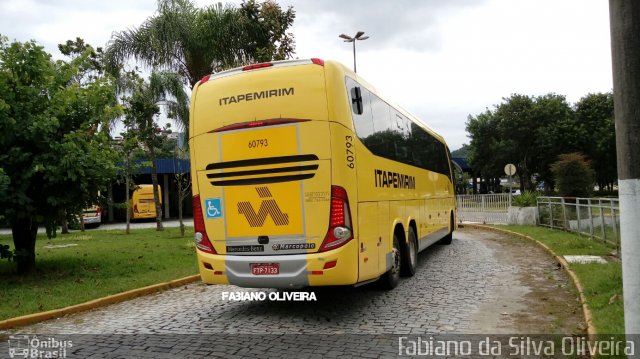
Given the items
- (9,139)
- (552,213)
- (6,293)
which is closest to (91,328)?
(6,293)

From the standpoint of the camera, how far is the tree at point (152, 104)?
2022cm

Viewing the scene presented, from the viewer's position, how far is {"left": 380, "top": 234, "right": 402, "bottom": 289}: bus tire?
812cm

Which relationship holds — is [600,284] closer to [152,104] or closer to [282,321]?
[282,321]

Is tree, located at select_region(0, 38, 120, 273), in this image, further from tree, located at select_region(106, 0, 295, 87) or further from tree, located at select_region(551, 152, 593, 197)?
tree, located at select_region(551, 152, 593, 197)

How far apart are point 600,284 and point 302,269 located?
14.7ft

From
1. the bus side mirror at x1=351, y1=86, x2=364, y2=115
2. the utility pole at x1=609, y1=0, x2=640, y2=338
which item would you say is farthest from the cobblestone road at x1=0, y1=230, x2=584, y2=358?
the bus side mirror at x1=351, y1=86, x2=364, y2=115

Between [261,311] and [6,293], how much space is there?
4772 mm

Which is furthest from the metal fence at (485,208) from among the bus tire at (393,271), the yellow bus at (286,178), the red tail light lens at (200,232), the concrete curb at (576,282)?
the red tail light lens at (200,232)

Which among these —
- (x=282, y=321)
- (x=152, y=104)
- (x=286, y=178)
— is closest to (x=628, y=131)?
(x=286, y=178)

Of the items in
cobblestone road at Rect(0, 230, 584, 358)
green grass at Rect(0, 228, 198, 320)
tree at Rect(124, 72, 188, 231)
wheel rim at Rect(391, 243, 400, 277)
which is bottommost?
cobblestone road at Rect(0, 230, 584, 358)

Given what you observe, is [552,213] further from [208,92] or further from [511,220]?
[208,92]

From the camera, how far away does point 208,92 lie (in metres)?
7.08

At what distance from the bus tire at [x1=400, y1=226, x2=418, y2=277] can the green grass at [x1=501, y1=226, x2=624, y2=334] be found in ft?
9.46

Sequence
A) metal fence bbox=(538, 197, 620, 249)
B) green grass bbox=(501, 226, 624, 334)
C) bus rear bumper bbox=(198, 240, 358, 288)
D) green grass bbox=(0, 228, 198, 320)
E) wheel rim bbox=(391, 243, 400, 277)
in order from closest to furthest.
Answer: green grass bbox=(501, 226, 624, 334) → bus rear bumper bbox=(198, 240, 358, 288) → green grass bbox=(0, 228, 198, 320) → wheel rim bbox=(391, 243, 400, 277) → metal fence bbox=(538, 197, 620, 249)
